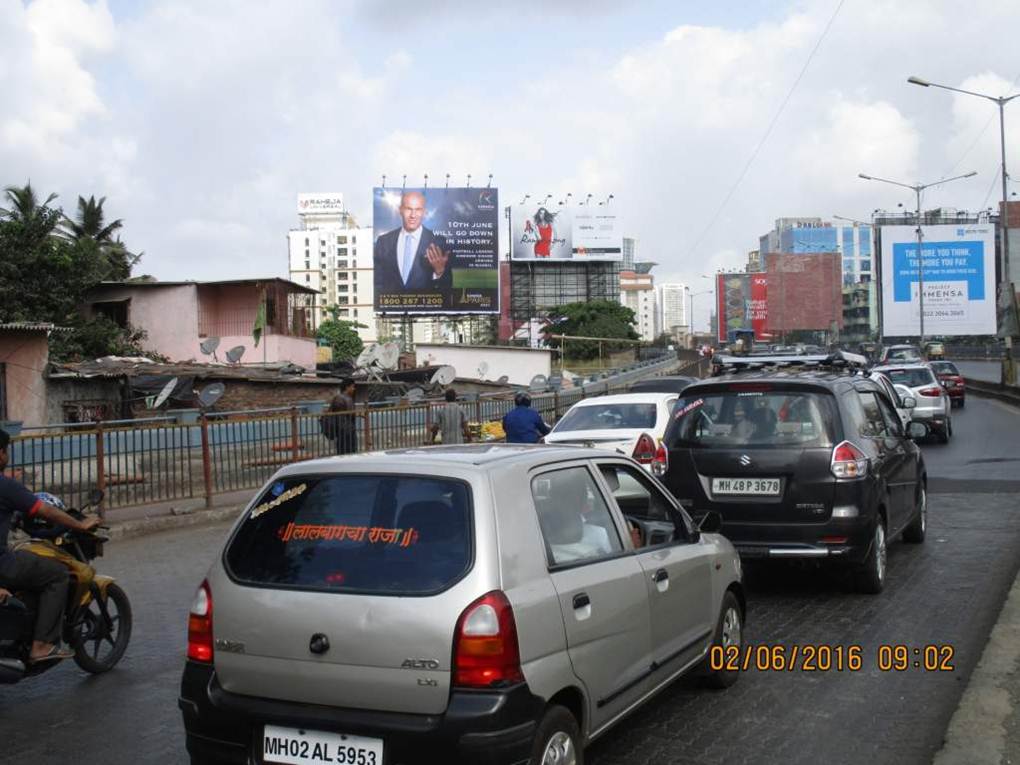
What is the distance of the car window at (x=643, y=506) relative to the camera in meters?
5.09

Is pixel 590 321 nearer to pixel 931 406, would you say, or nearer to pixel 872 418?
pixel 931 406

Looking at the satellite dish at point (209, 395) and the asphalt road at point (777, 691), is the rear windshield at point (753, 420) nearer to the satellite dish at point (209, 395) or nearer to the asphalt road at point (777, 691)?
the asphalt road at point (777, 691)

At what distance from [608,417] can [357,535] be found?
32.3 feet

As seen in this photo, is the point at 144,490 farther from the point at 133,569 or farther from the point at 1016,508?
the point at 1016,508

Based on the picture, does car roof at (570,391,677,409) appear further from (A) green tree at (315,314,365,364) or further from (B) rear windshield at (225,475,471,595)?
(A) green tree at (315,314,365,364)

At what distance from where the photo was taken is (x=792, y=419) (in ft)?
26.0

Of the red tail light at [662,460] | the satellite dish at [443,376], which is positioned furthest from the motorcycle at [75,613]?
the satellite dish at [443,376]

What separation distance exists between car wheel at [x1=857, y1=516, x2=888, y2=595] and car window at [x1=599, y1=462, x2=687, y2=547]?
281cm

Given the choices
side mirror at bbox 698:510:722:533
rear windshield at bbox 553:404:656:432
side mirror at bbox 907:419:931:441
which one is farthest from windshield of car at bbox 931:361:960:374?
side mirror at bbox 698:510:722:533

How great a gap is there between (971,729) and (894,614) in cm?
259

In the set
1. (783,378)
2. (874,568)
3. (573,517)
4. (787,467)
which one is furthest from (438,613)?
(874,568)

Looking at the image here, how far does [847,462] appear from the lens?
25.2 ft

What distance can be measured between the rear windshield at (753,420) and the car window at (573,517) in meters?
3.57

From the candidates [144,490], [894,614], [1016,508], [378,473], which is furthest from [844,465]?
[144,490]
